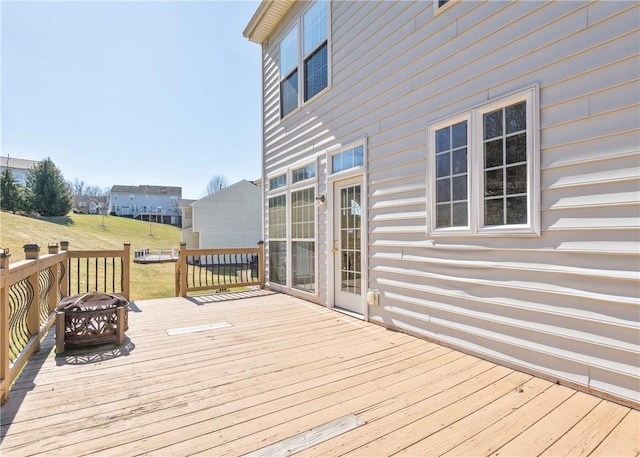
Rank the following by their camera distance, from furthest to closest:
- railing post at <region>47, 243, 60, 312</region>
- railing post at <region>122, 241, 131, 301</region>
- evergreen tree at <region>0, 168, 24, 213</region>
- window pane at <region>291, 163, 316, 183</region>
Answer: evergreen tree at <region>0, 168, 24, 213</region>, window pane at <region>291, 163, 316, 183</region>, railing post at <region>122, 241, 131, 301</region>, railing post at <region>47, 243, 60, 312</region>

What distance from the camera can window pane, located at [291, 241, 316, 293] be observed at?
5.43 metres

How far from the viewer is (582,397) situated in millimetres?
2115

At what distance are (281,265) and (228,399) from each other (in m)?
4.32

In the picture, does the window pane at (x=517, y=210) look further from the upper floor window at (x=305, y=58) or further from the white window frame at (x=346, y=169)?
the upper floor window at (x=305, y=58)

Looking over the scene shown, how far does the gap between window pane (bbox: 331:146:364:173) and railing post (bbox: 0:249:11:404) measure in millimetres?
3727

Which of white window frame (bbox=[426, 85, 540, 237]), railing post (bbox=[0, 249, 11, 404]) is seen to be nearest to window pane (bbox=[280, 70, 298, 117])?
white window frame (bbox=[426, 85, 540, 237])

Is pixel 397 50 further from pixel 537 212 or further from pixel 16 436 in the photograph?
pixel 16 436

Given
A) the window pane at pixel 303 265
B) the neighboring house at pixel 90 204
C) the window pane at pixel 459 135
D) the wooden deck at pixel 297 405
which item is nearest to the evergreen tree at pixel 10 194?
the neighboring house at pixel 90 204

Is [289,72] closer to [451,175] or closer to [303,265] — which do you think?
[303,265]

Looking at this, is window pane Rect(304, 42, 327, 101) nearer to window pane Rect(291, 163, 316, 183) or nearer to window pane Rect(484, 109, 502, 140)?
window pane Rect(291, 163, 316, 183)

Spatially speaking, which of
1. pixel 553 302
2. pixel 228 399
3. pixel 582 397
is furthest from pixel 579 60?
pixel 228 399

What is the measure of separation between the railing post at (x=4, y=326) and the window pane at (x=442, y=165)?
3695 mm

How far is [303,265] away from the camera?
5719 mm

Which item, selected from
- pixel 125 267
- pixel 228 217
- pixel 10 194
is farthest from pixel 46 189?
pixel 125 267
